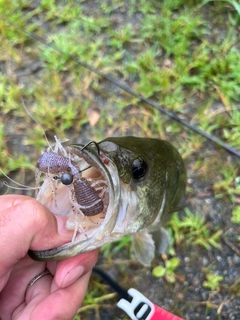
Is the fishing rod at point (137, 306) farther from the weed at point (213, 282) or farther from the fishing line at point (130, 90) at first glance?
the fishing line at point (130, 90)

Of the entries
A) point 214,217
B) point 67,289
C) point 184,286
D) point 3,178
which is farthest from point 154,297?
point 3,178

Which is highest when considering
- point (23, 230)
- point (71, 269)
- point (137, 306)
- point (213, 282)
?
point (23, 230)

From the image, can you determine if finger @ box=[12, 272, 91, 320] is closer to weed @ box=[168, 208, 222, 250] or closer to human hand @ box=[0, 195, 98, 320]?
human hand @ box=[0, 195, 98, 320]

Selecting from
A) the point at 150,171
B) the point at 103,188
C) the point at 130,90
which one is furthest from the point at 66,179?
the point at 130,90

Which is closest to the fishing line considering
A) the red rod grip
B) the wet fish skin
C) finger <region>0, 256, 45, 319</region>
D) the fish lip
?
the wet fish skin

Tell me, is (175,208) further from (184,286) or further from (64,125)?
(64,125)

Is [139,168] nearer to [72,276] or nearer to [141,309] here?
[72,276]

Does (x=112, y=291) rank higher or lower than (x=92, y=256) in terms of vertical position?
lower
